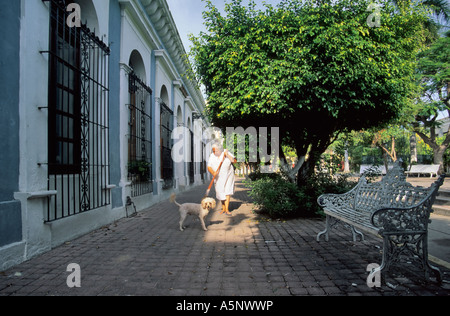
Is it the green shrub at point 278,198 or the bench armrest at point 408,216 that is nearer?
the bench armrest at point 408,216

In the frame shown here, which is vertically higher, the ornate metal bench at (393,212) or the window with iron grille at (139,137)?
the window with iron grille at (139,137)

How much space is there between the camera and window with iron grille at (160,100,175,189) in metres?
10.5

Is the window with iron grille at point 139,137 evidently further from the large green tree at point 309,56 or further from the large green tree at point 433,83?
the large green tree at point 433,83

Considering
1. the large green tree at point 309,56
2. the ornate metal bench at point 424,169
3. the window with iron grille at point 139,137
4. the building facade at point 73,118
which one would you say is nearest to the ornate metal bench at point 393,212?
the large green tree at point 309,56

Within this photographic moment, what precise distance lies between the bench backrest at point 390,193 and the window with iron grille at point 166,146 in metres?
7.56

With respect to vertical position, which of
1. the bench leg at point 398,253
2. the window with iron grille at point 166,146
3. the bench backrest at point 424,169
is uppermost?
the window with iron grille at point 166,146

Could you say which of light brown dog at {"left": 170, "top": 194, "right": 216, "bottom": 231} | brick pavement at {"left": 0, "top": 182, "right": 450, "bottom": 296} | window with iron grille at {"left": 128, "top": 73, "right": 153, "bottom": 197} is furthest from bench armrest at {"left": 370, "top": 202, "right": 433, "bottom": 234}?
window with iron grille at {"left": 128, "top": 73, "right": 153, "bottom": 197}

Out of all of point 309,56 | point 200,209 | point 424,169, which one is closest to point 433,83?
point 424,169

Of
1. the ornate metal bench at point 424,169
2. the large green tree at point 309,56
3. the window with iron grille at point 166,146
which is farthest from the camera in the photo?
the ornate metal bench at point 424,169

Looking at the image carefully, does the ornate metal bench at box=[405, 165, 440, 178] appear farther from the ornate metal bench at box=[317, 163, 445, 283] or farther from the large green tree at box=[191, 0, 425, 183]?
the ornate metal bench at box=[317, 163, 445, 283]

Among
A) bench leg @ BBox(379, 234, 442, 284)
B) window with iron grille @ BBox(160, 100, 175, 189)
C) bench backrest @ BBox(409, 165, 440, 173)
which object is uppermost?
window with iron grille @ BBox(160, 100, 175, 189)

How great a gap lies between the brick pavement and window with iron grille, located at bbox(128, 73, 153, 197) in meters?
2.47

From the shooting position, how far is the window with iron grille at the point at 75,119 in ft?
14.0
